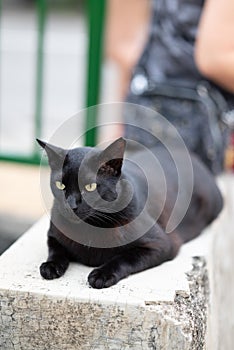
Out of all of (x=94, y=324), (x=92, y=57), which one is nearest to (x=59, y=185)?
(x=94, y=324)

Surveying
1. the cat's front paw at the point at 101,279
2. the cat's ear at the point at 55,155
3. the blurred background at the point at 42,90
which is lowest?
the blurred background at the point at 42,90

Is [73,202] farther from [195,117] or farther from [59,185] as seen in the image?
[195,117]

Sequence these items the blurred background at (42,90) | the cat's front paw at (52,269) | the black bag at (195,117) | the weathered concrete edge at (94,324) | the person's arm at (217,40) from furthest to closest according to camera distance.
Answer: the blurred background at (42,90)
the black bag at (195,117)
the person's arm at (217,40)
the cat's front paw at (52,269)
the weathered concrete edge at (94,324)

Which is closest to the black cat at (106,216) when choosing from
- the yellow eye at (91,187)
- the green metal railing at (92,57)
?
the yellow eye at (91,187)

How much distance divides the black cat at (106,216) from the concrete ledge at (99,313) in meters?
0.05

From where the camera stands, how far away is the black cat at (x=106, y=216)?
1738mm

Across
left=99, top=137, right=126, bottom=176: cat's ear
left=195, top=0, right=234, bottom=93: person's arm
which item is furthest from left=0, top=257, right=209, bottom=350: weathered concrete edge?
left=195, top=0, right=234, bottom=93: person's arm

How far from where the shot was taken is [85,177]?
172cm

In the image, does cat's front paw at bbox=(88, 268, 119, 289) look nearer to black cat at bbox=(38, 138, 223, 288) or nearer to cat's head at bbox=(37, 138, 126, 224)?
black cat at bbox=(38, 138, 223, 288)

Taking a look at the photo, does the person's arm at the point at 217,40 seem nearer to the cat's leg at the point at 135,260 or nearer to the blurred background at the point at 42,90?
the blurred background at the point at 42,90

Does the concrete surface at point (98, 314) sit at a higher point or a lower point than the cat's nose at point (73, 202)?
lower

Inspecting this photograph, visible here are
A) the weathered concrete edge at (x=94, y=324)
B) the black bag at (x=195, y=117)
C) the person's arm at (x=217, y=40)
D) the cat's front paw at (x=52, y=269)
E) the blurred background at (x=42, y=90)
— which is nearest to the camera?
the weathered concrete edge at (x=94, y=324)

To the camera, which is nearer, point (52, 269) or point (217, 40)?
point (52, 269)

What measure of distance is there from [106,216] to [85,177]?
14 centimetres
